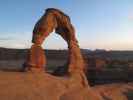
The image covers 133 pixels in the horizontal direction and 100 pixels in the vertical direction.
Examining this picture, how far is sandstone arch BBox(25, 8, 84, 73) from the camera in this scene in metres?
24.8

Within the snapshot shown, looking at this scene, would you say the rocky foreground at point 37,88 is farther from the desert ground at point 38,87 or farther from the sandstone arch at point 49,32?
the sandstone arch at point 49,32

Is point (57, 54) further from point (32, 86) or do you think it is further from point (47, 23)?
point (32, 86)

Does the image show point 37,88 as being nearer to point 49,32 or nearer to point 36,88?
point 36,88

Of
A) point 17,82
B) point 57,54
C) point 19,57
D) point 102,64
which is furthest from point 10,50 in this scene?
point 17,82

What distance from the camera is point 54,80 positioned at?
21109 millimetres

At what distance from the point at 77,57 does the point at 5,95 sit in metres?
10.2

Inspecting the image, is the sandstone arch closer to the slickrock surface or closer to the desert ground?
the desert ground

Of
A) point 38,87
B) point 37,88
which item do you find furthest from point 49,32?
point 37,88

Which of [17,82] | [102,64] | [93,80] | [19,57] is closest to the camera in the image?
[17,82]

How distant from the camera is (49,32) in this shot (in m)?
25.8

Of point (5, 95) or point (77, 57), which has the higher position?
point (77, 57)

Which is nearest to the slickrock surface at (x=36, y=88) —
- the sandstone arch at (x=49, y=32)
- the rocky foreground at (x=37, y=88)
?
the rocky foreground at (x=37, y=88)

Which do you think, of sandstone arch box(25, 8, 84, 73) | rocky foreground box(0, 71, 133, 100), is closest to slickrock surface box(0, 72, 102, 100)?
rocky foreground box(0, 71, 133, 100)

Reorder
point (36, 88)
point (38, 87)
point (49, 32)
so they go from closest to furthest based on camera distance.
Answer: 1. point (36, 88)
2. point (38, 87)
3. point (49, 32)
